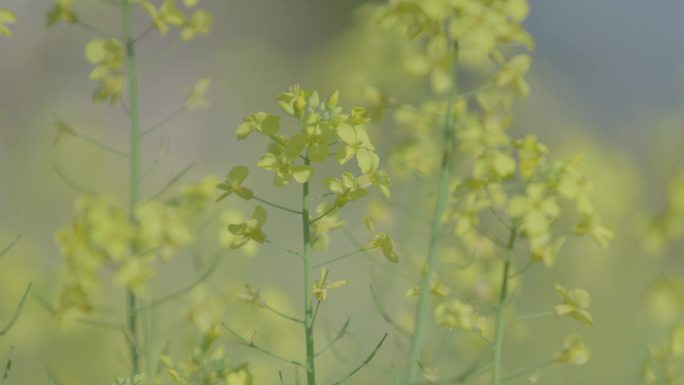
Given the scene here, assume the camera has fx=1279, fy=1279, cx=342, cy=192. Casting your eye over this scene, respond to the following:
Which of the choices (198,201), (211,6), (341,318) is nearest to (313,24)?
(211,6)

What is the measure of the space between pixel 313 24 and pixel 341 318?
9549 millimetres

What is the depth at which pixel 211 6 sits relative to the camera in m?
14.7

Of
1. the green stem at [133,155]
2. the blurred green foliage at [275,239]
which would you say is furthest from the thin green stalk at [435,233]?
the green stem at [133,155]

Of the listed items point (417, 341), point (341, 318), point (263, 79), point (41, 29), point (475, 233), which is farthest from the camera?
point (41, 29)

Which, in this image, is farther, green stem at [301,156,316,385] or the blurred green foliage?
the blurred green foliage

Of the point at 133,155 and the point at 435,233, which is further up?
the point at 133,155

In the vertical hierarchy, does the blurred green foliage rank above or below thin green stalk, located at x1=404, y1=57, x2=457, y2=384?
above

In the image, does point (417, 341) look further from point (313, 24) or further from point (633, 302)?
point (313, 24)

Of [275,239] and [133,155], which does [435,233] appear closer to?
[133,155]

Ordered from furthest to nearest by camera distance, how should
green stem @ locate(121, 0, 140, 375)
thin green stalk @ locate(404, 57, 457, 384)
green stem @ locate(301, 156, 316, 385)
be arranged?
green stem @ locate(121, 0, 140, 375) < thin green stalk @ locate(404, 57, 457, 384) < green stem @ locate(301, 156, 316, 385)

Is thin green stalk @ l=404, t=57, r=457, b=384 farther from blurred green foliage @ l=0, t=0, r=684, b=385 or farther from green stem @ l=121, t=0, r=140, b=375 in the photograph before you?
green stem @ l=121, t=0, r=140, b=375

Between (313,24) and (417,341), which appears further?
(313,24)

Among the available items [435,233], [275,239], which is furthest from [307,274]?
[275,239]

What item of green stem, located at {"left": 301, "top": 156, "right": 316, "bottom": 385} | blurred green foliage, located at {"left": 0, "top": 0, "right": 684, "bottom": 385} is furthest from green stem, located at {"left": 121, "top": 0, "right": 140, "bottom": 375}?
green stem, located at {"left": 301, "top": 156, "right": 316, "bottom": 385}
